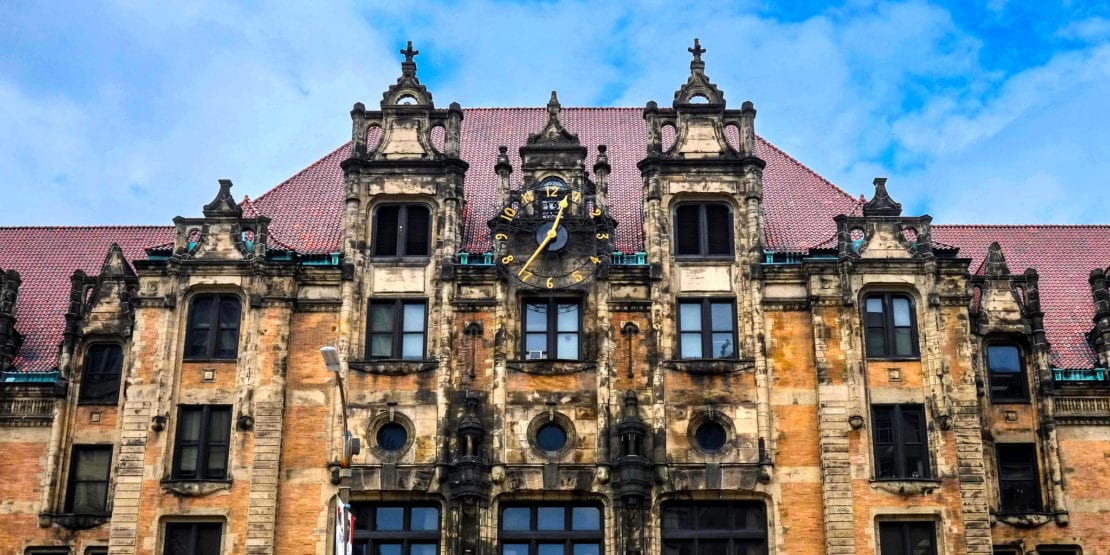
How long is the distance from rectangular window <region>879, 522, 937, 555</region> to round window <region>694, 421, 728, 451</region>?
5326mm

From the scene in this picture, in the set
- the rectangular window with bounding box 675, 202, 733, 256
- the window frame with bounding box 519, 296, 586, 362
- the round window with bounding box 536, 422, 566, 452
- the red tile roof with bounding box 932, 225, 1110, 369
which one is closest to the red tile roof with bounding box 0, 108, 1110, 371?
the red tile roof with bounding box 932, 225, 1110, 369

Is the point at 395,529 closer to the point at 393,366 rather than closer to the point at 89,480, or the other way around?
the point at 393,366

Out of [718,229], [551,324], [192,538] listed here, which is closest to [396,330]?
[551,324]

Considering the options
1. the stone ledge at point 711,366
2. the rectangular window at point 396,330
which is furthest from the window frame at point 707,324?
the rectangular window at point 396,330

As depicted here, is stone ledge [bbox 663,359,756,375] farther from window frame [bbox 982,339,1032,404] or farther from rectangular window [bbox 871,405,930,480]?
window frame [bbox 982,339,1032,404]

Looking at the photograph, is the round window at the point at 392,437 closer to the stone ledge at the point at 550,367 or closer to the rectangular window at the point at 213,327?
the stone ledge at the point at 550,367

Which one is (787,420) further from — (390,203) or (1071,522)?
(390,203)

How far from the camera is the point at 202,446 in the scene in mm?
40969

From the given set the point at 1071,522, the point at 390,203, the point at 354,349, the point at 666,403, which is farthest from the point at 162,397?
the point at 1071,522

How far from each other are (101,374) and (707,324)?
797 inches

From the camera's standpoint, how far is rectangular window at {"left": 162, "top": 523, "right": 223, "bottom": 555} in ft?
131

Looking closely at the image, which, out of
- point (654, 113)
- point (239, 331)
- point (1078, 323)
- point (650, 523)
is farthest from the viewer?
point (1078, 323)

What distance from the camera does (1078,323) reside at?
48219 mm

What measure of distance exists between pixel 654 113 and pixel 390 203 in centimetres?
932
